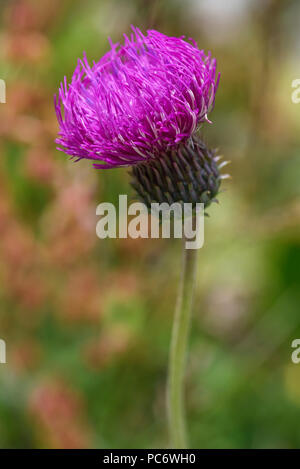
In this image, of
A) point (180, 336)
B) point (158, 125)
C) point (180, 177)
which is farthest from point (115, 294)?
point (158, 125)

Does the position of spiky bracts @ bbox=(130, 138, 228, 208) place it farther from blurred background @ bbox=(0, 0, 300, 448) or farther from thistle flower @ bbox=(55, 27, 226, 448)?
blurred background @ bbox=(0, 0, 300, 448)

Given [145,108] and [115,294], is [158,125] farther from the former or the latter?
[115,294]

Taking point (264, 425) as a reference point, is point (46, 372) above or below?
above

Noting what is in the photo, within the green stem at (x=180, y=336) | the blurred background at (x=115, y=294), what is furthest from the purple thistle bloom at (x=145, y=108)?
the blurred background at (x=115, y=294)

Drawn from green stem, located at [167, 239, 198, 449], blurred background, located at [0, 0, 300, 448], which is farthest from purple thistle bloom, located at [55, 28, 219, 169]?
blurred background, located at [0, 0, 300, 448]

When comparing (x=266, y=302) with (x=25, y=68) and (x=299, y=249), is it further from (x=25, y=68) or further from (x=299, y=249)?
(x=25, y=68)

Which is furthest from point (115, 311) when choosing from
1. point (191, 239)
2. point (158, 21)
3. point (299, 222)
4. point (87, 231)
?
point (158, 21)
